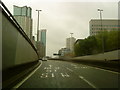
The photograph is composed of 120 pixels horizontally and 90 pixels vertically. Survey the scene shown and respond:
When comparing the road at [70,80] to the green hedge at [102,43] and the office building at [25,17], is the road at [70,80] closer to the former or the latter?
the office building at [25,17]

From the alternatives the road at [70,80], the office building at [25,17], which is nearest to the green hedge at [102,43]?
the office building at [25,17]

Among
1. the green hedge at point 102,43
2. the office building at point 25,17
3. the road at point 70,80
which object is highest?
the office building at point 25,17

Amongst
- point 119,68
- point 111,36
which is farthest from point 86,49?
point 119,68

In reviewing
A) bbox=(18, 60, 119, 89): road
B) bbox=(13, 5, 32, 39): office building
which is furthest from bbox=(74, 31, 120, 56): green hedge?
bbox=(18, 60, 119, 89): road

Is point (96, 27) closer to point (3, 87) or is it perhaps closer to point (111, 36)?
point (111, 36)

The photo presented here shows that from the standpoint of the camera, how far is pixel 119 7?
51.4 metres

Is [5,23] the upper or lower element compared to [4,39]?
upper

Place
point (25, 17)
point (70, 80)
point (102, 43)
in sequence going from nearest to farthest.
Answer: point (70, 80) < point (25, 17) < point (102, 43)

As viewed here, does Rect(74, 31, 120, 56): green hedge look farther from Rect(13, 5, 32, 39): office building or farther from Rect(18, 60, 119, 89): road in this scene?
Rect(18, 60, 119, 89): road

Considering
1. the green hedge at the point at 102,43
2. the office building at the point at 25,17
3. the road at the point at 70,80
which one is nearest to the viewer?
the road at the point at 70,80

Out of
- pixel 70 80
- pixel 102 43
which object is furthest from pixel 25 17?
pixel 70 80

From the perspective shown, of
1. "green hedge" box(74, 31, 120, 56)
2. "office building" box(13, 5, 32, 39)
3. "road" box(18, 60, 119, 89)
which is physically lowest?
"road" box(18, 60, 119, 89)

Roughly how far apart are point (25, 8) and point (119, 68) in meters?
30.1

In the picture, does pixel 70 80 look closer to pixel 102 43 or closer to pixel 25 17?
pixel 25 17
